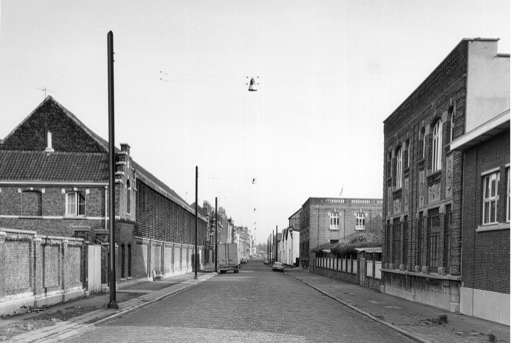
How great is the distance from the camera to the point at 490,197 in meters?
17.3

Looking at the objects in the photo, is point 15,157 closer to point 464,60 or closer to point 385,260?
point 385,260

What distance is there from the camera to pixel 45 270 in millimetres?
20078

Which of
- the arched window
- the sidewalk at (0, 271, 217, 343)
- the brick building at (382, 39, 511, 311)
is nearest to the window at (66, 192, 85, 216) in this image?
the arched window

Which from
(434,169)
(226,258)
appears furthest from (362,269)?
(226,258)

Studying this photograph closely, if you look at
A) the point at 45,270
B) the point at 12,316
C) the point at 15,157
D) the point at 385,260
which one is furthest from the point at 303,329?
the point at 15,157

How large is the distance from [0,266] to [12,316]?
149 centimetres

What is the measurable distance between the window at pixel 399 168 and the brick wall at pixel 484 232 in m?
9.26

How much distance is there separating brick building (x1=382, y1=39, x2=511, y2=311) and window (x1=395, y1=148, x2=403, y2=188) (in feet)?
0.19

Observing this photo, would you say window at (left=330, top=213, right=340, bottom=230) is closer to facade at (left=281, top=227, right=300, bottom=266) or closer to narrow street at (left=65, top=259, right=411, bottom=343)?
facade at (left=281, top=227, right=300, bottom=266)

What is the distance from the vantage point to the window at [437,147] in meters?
23.0

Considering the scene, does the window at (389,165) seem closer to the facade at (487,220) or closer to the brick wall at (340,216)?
the facade at (487,220)

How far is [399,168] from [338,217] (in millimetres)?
43867

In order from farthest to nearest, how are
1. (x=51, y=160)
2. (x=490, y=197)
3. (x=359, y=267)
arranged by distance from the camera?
1. (x=359, y=267)
2. (x=51, y=160)
3. (x=490, y=197)

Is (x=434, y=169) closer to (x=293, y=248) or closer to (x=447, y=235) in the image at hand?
(x=447, y=235)
